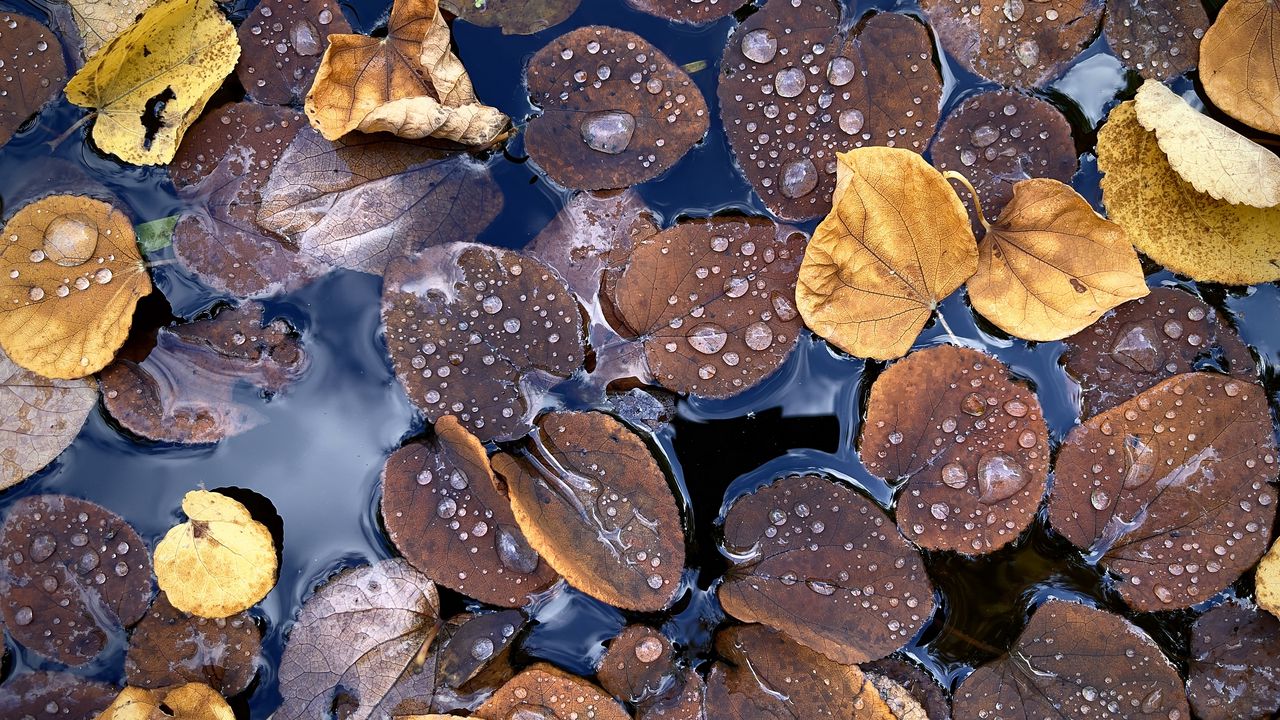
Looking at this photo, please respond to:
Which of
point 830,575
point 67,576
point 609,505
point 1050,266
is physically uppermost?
point 1050,266

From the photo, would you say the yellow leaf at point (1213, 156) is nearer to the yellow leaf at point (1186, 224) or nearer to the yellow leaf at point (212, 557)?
the yellow leaf at point (1186, 224)

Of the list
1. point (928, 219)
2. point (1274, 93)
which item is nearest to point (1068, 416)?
point (928, 219)

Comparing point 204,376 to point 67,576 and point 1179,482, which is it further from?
point 1179,482

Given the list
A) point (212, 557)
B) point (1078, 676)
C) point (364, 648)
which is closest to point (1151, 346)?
point (1078, 676)

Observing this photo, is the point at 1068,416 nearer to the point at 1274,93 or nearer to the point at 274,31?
the point at 1274,93

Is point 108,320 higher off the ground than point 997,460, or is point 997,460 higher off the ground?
point 108,320

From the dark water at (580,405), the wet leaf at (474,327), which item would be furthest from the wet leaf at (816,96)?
the wet leaf at (474,327)

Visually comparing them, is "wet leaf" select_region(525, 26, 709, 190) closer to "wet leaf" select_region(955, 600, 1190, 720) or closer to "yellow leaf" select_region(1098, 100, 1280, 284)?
"yellow leaf" select_region(1098, 100, 1280, 284)
